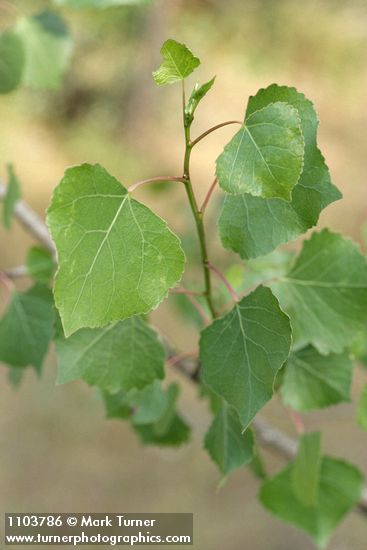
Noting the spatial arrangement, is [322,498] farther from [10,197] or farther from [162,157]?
[162,157]

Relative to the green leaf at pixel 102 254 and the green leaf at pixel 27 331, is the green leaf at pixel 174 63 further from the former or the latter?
the green leaf at pixel 27 331

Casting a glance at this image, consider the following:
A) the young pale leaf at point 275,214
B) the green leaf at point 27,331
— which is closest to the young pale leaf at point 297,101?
the young pale leaf at point 275,214

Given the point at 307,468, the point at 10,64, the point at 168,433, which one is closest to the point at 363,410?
the point at 307,468

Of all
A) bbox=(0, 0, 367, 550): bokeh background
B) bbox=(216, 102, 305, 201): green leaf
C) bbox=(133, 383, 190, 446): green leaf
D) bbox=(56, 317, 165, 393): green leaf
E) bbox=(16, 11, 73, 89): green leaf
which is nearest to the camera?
bbox=(216, 102, 305, 201): green leaf

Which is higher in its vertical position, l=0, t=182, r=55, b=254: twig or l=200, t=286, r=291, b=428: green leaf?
l=0, t=182, r=55, b=254: twig

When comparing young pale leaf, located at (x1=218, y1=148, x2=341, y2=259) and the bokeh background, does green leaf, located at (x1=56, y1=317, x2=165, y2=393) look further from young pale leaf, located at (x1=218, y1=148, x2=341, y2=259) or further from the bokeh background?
the bokeh background

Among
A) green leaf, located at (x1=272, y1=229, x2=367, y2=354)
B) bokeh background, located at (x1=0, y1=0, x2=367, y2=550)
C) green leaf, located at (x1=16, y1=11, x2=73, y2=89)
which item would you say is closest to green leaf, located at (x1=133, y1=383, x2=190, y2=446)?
green leaf, located at (x1=272, y1=229, x2=367, y2=354)

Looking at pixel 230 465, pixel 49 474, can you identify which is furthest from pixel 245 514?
pixel 230 465

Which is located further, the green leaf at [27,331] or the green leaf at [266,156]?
the green leaf at [27,331]
